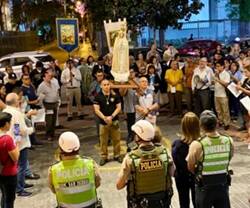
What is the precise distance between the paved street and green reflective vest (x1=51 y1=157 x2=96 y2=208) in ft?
8.71

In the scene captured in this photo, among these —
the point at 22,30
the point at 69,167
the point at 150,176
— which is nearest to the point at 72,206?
the point at 69,167

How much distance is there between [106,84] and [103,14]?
401 inches

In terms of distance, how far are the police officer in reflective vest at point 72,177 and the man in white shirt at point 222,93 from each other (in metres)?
7.23

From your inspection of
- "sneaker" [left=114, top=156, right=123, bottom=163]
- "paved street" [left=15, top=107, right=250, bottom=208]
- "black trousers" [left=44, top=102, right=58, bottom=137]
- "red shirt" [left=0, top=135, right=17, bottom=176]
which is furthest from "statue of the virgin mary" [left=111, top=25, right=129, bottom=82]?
"red shirt" [left=0, top=135, right=17, bottom=176]

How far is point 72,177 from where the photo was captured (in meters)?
4.45

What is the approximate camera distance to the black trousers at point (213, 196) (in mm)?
5004

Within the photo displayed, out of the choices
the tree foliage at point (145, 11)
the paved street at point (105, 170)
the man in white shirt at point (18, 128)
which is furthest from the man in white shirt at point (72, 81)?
the man in white shirt at point (18, 128)

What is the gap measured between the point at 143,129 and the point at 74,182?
0.78 meters

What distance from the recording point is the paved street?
7.33 metres

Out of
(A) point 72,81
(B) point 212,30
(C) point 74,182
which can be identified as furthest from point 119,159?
(B) point 212,30

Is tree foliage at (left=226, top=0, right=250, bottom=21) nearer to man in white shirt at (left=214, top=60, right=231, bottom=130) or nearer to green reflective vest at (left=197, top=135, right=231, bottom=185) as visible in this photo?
man in white shirt at (left=214, top=60, right=231, bottom=130)

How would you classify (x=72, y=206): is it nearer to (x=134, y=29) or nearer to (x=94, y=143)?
(x=94, y=143)

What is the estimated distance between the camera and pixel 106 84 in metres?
8.91

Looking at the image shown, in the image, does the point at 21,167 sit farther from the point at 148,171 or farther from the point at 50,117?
the point at 50,117
